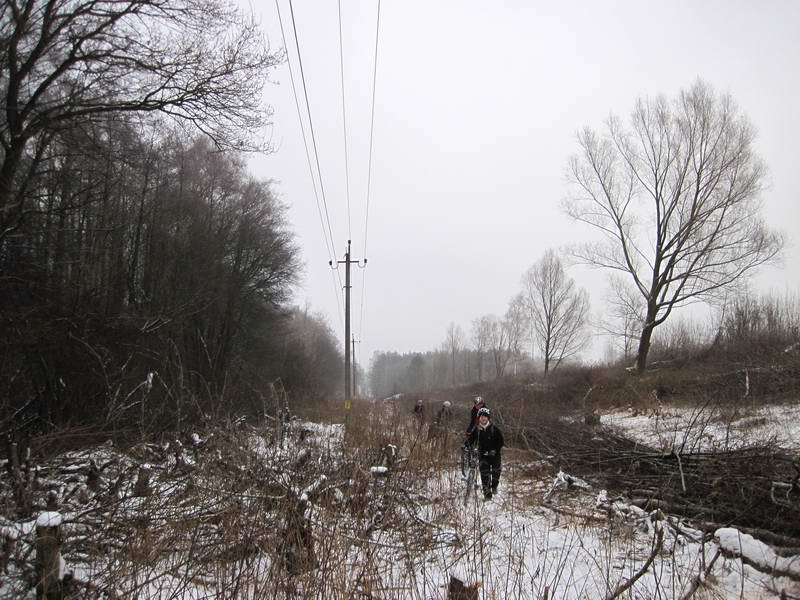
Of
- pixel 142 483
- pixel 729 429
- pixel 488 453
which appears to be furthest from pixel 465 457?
pixel 142 483

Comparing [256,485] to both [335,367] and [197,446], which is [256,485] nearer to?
[197,446]

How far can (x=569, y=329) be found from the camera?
37.5m

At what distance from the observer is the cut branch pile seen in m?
5.54

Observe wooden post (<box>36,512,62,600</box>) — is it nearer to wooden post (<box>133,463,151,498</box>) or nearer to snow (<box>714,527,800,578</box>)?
wooden post (<box>133,463,151,498</box>)

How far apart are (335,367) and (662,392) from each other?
182 ft

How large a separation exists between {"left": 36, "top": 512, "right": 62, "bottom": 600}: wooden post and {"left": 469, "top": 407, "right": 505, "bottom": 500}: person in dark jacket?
234 inches

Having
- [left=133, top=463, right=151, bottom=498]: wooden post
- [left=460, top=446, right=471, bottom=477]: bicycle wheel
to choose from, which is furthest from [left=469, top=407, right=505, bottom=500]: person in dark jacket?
[left=133, top=463, right=151, bottom=498]: wooden post

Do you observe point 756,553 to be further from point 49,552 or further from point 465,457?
point 49,552

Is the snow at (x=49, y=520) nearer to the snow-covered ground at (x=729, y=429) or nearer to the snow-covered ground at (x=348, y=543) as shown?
the snow-covered ground at (x=348, y=543)

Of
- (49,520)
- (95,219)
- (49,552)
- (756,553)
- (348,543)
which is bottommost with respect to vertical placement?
(756,553)

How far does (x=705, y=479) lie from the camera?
6.89 m

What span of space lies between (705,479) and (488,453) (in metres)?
3.19

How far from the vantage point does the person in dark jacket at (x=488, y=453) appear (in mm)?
7781

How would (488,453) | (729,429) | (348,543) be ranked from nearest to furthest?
1. (348,543)
2. (729,429)
3. (488,453)
